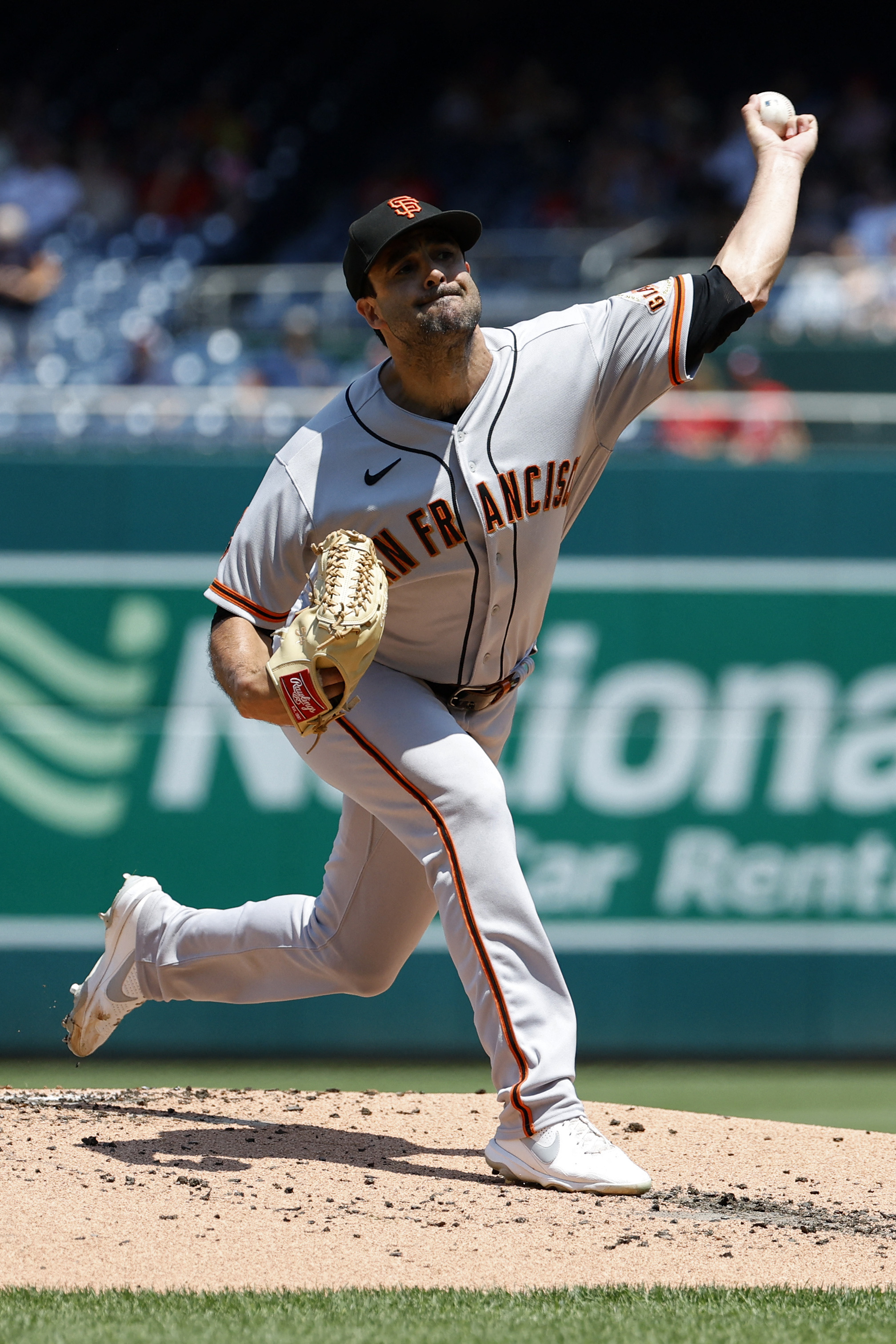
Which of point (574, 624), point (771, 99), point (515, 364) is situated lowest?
point (574, 624)

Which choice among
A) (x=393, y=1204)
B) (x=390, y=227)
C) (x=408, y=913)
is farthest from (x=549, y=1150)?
(x=390, y=227)

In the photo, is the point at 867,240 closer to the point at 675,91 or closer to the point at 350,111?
the point at 675,91

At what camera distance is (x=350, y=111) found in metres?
13.1

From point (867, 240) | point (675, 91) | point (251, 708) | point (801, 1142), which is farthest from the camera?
point (675, 91)

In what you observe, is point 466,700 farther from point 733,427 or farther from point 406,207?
point 733,427

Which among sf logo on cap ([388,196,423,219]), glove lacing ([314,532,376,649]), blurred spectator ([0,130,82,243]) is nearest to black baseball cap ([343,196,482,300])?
sf logo on cap ([388,196,423,219])

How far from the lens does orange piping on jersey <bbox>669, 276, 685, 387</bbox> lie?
135 inches

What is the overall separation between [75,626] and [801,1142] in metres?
3.09

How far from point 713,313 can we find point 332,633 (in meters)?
1.10

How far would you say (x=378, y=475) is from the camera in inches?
132

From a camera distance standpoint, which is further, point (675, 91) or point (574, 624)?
point (675, 91)

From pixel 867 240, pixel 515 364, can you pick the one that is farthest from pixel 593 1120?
pixel 867 240

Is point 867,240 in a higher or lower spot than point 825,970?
higher

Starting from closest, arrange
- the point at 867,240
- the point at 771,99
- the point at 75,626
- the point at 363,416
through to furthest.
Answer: the point at 363,416 → the point at 771,99 → the point at 75,626 → the point at 867,240
